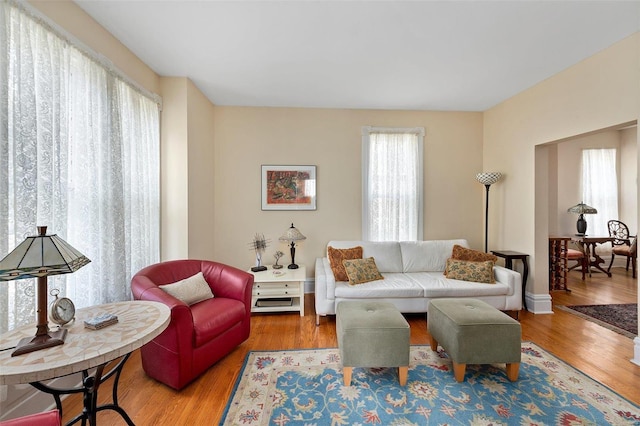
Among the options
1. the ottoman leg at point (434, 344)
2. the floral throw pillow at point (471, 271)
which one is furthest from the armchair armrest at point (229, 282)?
the floral throw pillow at point (471, 271)

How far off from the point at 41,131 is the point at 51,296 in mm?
1053

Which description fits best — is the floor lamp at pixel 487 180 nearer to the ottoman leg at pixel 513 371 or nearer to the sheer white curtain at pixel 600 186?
the ottoman leg at pixel 513 371

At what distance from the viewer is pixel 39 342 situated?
46.0 inches

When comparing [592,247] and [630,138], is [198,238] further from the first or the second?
[630,138]

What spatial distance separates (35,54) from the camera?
61.2 inches

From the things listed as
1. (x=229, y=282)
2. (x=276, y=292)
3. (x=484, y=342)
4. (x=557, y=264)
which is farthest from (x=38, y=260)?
(x=557, y=264)

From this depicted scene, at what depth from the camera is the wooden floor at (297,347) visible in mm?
1687

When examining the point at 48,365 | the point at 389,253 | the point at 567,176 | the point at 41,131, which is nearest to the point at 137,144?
the point at 41,131

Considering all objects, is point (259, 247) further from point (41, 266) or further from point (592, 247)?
point (592, 247)

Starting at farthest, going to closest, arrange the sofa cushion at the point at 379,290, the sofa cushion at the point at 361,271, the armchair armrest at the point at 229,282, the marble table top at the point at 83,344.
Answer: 1. the sofa cushion at the point at 361,271
2. the sofa cushion at the point at 379,290
3. the armchair armrest at the point at 229,282
4. the marble table top at the point at 83,344

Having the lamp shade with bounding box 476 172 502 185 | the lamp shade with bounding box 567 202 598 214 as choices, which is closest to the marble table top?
the lamp shade with bounding box 476 172 502 185

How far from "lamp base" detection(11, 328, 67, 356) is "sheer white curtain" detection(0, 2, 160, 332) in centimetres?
41

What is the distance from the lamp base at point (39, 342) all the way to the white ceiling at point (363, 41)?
2238 mm

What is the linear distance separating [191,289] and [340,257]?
1.74 m
